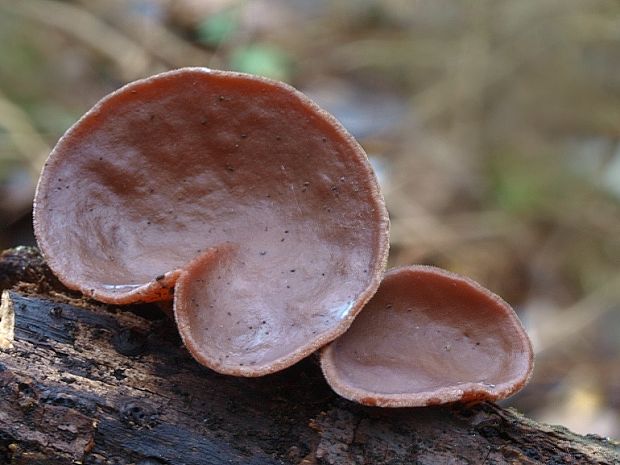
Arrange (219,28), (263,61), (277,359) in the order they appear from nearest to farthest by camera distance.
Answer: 1. (277,359)
2. (263,61)
3. (219,28)

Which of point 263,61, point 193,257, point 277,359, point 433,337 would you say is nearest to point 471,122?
point 263,61

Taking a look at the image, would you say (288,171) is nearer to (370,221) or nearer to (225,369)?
(370,221)

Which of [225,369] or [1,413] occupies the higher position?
[225,369]

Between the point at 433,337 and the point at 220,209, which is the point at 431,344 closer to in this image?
the point at 433,337

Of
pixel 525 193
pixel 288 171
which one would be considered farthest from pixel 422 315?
pixel 525 193

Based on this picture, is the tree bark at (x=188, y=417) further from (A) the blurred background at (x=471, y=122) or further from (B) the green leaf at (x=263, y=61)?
(B) the green leaf at (x=263, y=61)

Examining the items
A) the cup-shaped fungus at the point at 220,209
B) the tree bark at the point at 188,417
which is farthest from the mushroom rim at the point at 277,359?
the tree bark at the point at 188,417

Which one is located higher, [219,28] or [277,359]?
[277,359]

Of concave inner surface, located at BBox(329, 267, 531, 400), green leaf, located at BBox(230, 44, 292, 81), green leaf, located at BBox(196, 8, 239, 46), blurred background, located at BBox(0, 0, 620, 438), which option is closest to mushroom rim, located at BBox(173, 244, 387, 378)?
concave inner surface, located at BBox(329, 267, 531, 400)
